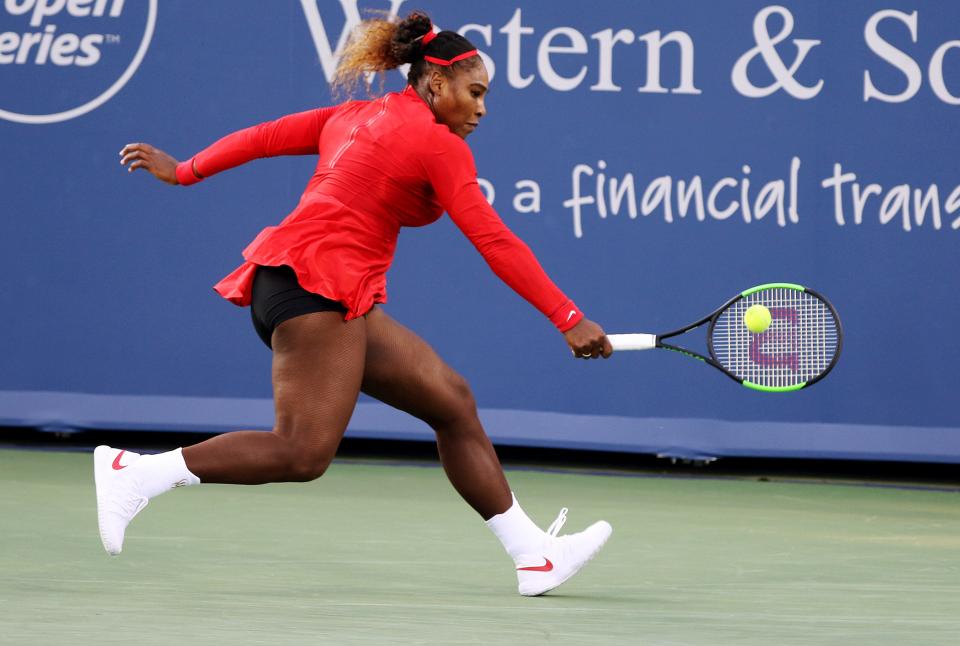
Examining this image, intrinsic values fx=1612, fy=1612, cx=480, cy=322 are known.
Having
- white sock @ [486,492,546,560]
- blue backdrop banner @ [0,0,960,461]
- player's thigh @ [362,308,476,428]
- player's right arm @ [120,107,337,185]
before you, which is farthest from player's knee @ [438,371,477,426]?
blue backdrop banner @ [0,0,960,461]

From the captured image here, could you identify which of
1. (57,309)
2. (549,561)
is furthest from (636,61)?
(549,561)

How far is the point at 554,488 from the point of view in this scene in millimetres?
6535

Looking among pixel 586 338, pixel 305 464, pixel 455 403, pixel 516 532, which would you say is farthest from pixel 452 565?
pixel 586 338

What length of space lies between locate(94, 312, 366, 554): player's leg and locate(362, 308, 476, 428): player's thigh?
0.13 metres

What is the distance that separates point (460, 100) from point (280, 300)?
673 millimetres

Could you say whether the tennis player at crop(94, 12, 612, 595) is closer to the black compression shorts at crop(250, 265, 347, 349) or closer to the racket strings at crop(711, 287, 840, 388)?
the black compression shorts at crop(250, 265, 347, 349)

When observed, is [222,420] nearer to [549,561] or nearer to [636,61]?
[636,61]

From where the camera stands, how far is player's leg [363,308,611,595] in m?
3.91

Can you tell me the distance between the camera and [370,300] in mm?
3865

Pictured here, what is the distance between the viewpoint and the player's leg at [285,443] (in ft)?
12.3

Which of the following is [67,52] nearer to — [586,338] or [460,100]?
[460,100]

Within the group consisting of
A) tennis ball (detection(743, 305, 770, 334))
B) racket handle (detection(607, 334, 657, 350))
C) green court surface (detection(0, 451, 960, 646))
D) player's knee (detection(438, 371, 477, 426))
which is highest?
racket handle (detection(607, 334, 657, 350))

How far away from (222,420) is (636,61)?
2.36m

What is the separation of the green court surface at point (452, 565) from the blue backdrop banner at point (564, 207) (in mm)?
350
